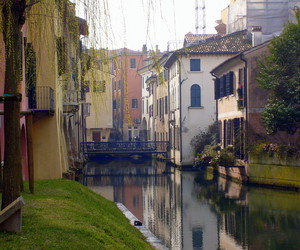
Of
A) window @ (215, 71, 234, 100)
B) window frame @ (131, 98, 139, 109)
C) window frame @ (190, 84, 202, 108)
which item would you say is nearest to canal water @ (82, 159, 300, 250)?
window @ (215, 71, 234, 100)

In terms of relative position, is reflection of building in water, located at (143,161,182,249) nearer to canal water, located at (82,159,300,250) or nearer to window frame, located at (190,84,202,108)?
canal water, located at (82,159,300,250)

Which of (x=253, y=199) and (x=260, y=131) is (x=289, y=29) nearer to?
(x=260, y=131)

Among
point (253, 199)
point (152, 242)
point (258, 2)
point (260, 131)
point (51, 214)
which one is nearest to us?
point (51, 214)

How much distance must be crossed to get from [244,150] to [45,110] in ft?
41.7

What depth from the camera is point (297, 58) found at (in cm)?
2728

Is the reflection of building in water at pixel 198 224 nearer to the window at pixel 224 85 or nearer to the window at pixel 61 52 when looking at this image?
the window at pixel 61 52

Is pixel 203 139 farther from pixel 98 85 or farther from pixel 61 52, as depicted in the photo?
pixel 98 85

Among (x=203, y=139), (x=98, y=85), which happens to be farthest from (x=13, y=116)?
(x=203, y=139)

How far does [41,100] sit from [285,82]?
11054 millimetres

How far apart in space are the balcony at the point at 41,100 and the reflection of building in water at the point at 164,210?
197 inches

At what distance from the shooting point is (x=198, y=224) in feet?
60.9

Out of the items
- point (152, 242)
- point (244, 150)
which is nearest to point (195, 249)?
point (152, 242)

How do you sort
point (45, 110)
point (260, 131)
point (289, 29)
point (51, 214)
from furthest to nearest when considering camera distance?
point (260, 131) → point (289, 29) → point (45, 110) → point (51, 214)

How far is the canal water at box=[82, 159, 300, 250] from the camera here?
15.8 meters
